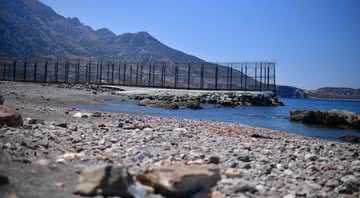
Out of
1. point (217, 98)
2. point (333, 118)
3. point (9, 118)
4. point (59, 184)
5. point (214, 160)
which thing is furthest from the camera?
point (217, 98)

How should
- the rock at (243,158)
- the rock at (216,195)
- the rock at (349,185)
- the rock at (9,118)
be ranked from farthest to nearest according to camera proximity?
the rock at (9,118) → the rock at (243,158) → the rock at (349,185) → the rock at (216,195)

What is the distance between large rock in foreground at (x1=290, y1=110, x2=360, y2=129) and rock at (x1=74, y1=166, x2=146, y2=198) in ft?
132

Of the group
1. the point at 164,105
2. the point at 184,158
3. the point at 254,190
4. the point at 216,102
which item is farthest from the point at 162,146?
the point at 216,102

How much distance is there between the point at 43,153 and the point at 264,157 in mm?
7090

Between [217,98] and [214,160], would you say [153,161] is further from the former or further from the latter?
[217,98]

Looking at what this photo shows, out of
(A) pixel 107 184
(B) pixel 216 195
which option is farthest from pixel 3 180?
(B) pixel 216 195

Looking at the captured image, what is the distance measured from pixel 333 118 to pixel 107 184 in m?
42.0

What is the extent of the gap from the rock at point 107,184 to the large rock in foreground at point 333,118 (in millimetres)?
40338

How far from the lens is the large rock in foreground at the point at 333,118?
42.8 meters

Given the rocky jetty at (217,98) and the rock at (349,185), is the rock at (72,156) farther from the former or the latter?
the rocky jetty at (217,98)

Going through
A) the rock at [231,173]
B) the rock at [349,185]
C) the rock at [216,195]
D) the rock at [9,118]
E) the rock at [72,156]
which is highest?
the rock at [9,118]

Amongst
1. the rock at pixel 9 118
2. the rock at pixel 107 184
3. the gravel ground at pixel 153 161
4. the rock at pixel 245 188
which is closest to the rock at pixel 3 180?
the gravel ground at pixel 153 161

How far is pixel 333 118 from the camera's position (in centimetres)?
4419

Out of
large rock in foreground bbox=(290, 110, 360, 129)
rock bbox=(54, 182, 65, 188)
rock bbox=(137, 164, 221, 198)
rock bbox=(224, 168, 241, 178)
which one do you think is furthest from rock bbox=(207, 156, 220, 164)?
large rock in foreground bbox=(290, 110, 360, 129)
